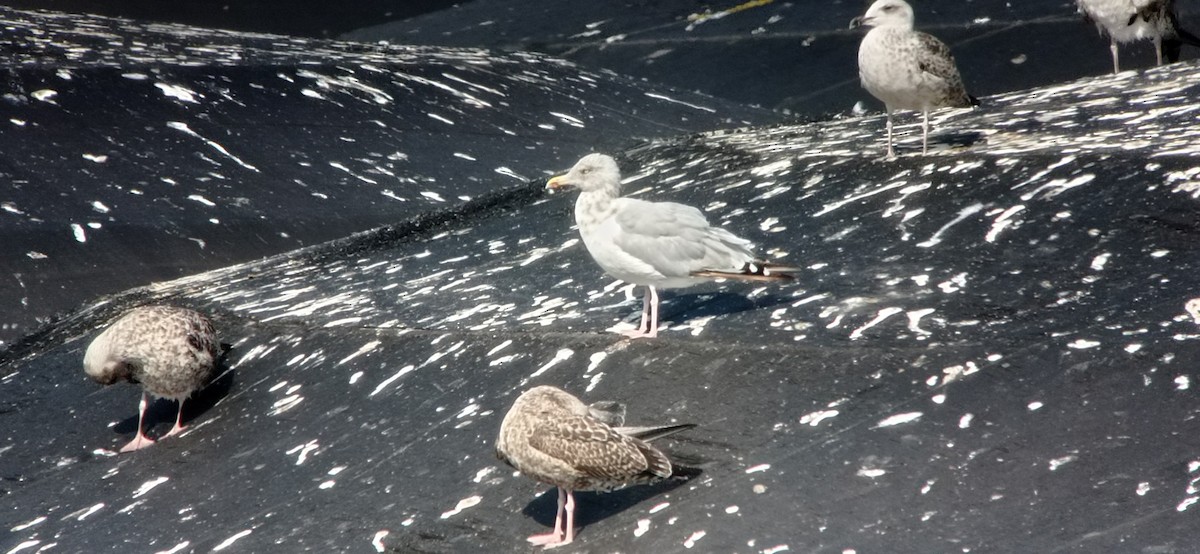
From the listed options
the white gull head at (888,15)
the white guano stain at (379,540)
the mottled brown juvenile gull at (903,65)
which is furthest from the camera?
the white gull head at (888,15)

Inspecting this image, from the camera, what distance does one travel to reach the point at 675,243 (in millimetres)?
4641

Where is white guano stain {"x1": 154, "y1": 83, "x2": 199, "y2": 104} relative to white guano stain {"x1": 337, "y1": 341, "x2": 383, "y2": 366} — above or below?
above

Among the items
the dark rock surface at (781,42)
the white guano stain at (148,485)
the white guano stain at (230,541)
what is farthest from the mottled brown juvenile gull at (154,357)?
the dark rock surface at (781,42)

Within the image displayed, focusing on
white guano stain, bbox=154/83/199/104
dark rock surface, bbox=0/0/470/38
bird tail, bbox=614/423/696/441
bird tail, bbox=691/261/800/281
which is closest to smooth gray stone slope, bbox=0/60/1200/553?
bird tail, bbox=614/423/696/441

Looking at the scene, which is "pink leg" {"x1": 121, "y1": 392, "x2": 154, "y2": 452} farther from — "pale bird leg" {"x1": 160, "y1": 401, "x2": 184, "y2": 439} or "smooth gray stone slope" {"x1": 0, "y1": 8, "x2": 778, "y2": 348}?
"smooth gray stone slope" {"x1": 0, "y1": 8, "x2": 778, "y2": 348}

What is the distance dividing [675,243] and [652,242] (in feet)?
0.27

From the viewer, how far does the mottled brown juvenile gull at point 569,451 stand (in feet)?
12.3

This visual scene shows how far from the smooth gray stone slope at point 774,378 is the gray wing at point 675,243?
1.03 feet

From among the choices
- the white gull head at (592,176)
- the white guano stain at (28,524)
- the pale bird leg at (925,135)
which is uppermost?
the white gull head at (592,176)

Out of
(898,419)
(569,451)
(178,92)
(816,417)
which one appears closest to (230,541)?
(569,451)

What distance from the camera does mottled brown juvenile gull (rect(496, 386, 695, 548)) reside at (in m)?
3.75

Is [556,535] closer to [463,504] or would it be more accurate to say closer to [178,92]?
[463,504]

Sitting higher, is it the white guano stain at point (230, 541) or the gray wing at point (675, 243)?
the gray wing at point (675, 243)

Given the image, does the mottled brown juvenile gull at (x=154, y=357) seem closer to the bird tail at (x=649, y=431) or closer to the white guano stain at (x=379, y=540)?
the white guano stain at (x=379, y=540)
